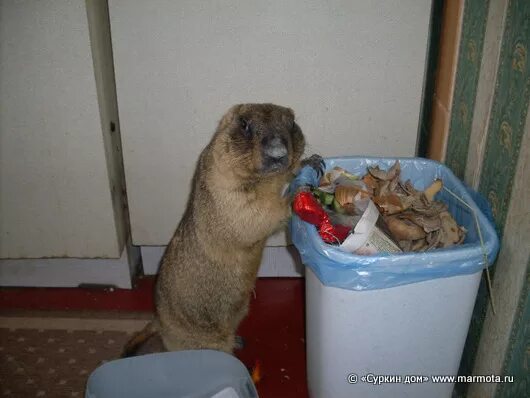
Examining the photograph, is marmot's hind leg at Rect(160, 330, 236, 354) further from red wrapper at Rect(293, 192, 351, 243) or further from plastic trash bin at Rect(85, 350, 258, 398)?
red wrapper at Rect(293, 192, 351, 243)

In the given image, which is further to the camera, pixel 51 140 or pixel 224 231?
pixel 51 140

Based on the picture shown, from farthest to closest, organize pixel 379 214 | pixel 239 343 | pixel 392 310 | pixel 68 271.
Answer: pixel 68 271 → pixel 239 343 → pixel 379 214 → pixel 392 310

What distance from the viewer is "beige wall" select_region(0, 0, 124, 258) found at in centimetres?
225

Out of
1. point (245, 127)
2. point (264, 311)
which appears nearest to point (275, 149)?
point (245, 127)

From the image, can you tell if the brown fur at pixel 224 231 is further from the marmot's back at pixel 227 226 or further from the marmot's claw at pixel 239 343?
the marmot's claw at pixel 239 343

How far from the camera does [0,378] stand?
232 cm

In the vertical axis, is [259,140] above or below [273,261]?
above

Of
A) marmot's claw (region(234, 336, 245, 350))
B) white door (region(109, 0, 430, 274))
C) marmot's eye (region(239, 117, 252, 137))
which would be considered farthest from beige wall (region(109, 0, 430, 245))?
marmot's claw (region(234, 336, 245, 350))

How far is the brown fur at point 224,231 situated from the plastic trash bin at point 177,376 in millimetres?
188

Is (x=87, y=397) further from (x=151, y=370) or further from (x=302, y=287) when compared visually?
(x=302, y=287)

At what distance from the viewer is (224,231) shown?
2055 millimetres

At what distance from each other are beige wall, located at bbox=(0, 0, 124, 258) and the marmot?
0.66m

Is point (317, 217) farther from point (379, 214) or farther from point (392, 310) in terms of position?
point (392, 310)

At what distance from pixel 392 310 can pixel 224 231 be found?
79cm
